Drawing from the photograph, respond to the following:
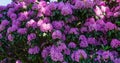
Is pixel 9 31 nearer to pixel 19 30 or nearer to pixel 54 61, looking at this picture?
pixel 19 30

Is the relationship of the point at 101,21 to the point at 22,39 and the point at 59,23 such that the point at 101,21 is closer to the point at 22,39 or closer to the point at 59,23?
the point at 59,23

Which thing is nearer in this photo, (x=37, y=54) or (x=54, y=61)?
(x=54, y=61)

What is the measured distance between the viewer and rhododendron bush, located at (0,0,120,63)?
475cm

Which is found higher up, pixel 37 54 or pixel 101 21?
pixel 101 21

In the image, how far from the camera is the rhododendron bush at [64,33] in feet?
15.6

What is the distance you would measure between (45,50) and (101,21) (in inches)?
36.3

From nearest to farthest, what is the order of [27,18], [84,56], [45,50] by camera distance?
[84,56] < [45,50] < [27,18]

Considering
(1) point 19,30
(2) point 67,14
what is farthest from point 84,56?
(1) point 19,30

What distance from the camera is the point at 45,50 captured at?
493 centimetres

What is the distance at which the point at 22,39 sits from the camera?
509 centimetres

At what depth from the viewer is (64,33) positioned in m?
→ 5.04

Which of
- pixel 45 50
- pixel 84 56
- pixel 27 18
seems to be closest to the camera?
pixel 84 56

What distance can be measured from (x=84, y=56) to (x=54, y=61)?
39 centimetres

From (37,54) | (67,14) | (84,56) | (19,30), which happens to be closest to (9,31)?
(19,30)
